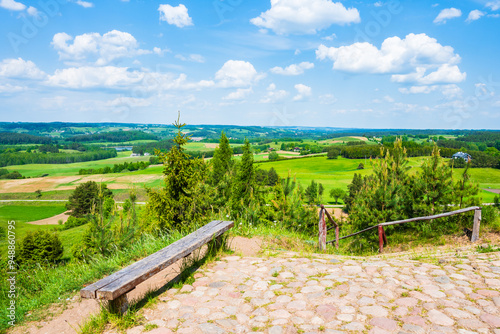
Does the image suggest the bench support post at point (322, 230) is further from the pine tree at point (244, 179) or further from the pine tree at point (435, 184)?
the pine tree at point (244, 179)

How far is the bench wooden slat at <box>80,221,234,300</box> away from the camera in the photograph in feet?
9.92

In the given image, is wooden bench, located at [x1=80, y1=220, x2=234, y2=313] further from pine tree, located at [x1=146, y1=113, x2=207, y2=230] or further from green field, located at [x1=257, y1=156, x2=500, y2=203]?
green field, located at [x1=257, y1=156, x2=500, y2=203]

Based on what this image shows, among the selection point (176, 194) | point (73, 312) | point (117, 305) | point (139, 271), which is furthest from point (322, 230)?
point (176, 194)

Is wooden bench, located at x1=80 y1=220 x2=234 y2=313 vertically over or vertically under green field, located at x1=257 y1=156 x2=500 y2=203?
over

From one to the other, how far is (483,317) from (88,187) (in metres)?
65.3

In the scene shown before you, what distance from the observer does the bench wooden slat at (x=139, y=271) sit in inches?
119

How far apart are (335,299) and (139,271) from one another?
7.68 feet

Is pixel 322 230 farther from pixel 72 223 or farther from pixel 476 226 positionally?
pixel 72 223

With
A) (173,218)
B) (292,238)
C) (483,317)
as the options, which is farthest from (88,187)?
(483,317)

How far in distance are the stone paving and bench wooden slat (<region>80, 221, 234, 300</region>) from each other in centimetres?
45

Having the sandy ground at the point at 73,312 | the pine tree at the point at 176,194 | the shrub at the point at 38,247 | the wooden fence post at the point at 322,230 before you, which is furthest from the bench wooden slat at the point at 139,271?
the shrub at the point at 38,247

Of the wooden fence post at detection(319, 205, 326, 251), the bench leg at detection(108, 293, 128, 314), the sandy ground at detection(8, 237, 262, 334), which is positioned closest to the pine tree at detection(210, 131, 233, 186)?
the wooden fence post at detection(319, 205, 326, 251)

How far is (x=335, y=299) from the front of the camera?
147 inches

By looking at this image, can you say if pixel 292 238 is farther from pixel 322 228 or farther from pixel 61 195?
pixel 61 195
